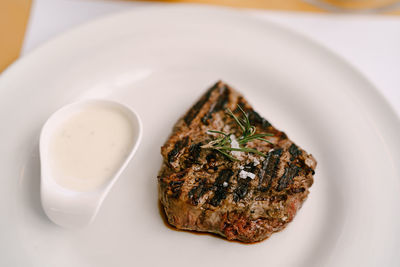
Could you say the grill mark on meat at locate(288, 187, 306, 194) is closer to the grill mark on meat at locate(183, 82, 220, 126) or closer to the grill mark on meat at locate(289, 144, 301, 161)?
the grill mark on meat at locate(289, 144, 301, 161)

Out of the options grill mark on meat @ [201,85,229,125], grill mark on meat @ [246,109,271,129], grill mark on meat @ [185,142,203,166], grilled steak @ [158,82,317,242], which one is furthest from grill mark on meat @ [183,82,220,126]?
grill mark on meat @ [246,109,271,129]

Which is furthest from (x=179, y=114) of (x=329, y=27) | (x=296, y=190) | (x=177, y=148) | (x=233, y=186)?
(x=329, y=27)

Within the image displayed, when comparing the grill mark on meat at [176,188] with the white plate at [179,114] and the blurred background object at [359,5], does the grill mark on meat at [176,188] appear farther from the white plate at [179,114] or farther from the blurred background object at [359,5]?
the blurred background object at [359,5]

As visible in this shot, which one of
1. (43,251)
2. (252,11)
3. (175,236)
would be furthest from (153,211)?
(252,11)

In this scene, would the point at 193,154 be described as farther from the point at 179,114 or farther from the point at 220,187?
the point at 179,114

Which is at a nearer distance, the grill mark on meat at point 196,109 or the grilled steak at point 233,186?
the grilled steak at point 233,186

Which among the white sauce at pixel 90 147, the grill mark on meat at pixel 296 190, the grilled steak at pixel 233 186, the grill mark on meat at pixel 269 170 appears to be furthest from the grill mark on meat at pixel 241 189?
the white sauce at pixel 90 147
